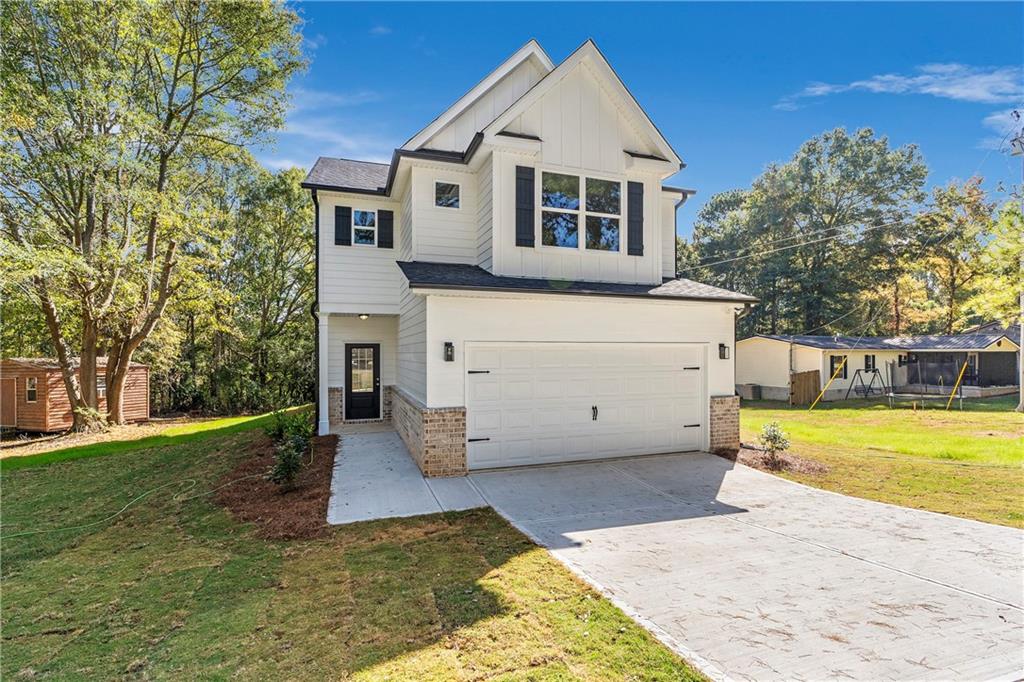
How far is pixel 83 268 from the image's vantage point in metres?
12.8

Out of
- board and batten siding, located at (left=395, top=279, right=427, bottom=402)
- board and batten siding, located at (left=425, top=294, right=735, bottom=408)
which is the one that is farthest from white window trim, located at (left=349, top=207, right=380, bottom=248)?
board and batten siding, located at (left=425, top=294, right=735, bottom=408)

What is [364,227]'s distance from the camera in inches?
484

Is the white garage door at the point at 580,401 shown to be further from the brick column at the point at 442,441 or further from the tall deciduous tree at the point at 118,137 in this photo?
the tall deciduous tree at the point at 118,137

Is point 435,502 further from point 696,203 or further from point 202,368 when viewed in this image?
point 696,203

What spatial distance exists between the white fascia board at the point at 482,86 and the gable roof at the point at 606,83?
1347mm

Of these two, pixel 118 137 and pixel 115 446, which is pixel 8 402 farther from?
pixel 118 137

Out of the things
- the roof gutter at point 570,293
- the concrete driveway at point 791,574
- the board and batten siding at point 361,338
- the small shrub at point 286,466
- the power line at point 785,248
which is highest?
the power line at point 785,248

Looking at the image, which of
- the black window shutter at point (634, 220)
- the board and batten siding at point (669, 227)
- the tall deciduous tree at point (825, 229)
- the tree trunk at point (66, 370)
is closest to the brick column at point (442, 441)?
the black window shutter at point (634, 220)

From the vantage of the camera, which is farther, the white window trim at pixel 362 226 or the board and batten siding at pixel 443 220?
the white window trim at pixel 362 226

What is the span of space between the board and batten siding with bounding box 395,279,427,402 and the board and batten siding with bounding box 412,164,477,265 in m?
1.03

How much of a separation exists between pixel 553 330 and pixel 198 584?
639 cm

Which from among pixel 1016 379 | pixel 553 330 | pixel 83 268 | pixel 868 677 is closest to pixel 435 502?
pixel 553 330

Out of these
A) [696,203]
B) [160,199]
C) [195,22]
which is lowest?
[160,199]

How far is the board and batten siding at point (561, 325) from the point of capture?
8.18 m
